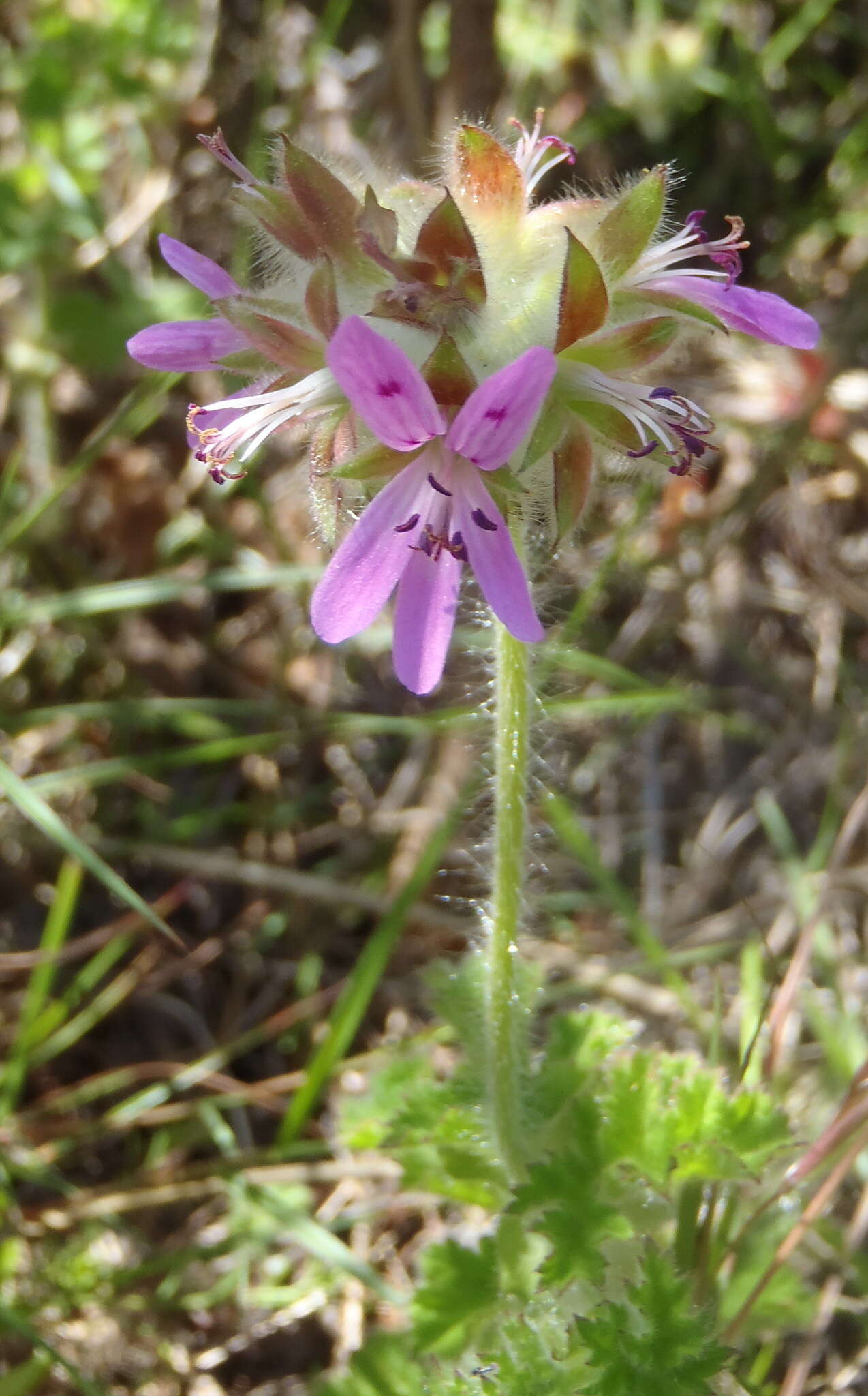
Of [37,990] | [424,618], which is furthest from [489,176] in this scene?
[37,990]

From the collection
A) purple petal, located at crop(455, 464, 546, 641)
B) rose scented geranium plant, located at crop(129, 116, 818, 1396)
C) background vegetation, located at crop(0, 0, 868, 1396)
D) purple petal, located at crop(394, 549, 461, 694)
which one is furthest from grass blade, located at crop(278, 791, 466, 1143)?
purple petal, located at crop(455, 464, 546, 641)

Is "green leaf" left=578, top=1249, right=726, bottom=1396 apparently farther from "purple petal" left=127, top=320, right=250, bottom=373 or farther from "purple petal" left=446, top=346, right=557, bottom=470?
"purple petal" left=127, top=320, right=250, bottom=373

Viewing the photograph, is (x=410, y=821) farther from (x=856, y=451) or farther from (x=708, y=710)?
(x=856, y=451)

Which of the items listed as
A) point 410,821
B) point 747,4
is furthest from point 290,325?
point 747,4

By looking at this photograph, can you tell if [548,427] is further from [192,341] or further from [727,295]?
[192,341]

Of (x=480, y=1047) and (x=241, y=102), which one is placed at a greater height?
(x=241, y=102)

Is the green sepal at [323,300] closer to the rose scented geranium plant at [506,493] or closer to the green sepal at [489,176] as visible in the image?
the rose scented geranium plant at [506,493]
